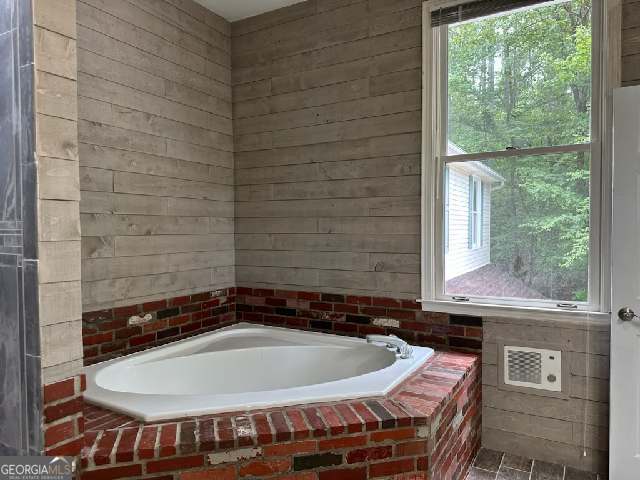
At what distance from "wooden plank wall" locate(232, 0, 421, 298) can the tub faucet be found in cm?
36

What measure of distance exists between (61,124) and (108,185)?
4.01ft

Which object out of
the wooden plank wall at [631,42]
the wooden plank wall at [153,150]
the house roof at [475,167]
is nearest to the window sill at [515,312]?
the house roof at [475,167]

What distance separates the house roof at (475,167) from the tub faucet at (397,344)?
3.46ft

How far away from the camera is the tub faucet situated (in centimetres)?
238

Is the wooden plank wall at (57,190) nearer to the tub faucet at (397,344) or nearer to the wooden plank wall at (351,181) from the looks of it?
the tub faucet at (397,344)

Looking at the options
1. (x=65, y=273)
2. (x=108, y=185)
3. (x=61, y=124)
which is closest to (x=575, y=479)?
(x=65, y=273)

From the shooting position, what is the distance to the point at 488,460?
8.07ft

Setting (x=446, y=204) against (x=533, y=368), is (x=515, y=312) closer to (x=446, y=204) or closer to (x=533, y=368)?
(x=533, y=368)

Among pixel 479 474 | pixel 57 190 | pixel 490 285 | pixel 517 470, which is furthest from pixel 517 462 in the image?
pixel 57 190

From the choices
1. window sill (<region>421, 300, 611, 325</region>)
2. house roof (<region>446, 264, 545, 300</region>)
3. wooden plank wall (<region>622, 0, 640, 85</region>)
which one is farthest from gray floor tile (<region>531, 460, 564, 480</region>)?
wooden plank wall (<region>622, 0, 640, 85</region>)

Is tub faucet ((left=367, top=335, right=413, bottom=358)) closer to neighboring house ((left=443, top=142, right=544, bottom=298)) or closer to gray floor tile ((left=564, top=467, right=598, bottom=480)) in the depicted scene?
neighboring house ((left=443, top=142, right=544, bottom=298))

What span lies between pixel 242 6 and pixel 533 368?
9.66 feet

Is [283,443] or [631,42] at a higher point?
[631,42]

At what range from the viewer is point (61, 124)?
133cm
